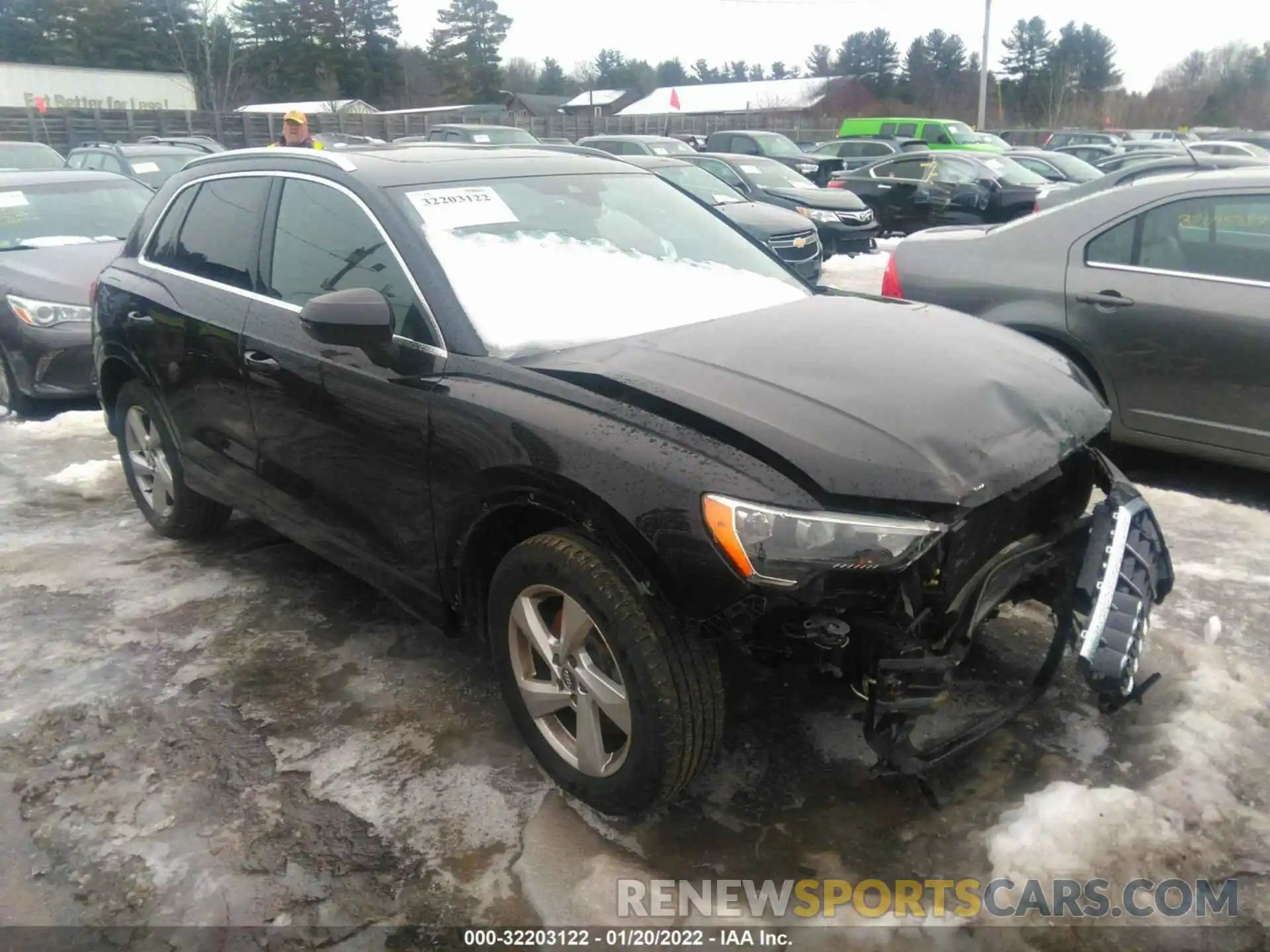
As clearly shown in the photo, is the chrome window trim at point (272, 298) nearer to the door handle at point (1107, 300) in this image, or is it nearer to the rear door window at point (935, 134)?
the door handle at point (1107, 300)

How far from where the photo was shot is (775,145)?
2372cm

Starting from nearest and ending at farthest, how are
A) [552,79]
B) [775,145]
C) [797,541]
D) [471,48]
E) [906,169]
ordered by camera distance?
[797,541]
[906,169]
[775,145]
[471,48]
[552,79]

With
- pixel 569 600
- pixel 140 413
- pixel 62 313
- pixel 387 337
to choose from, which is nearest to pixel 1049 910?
pixel 569 600

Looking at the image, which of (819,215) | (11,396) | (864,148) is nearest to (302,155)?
(11,396)

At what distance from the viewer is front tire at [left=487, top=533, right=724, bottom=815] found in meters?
2.45

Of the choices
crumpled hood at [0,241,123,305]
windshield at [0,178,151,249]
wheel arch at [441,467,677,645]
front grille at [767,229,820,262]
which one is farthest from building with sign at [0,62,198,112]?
wheel arch at [441,467,677,645]

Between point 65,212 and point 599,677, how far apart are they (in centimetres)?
752

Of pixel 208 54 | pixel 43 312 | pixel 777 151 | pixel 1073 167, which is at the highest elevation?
pixel 208 54

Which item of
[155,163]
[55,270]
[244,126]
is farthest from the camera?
[244,126]

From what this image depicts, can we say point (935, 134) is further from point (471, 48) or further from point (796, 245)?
point (471, 48)

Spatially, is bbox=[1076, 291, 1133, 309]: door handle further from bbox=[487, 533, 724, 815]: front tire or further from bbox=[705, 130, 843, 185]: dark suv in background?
bbox=[705, 130, 843, 185]: dark suv in background

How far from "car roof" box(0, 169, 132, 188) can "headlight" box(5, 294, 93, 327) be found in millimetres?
1750

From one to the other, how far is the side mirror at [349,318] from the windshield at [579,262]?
0.25m

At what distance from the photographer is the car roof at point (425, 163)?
11.2 ft
